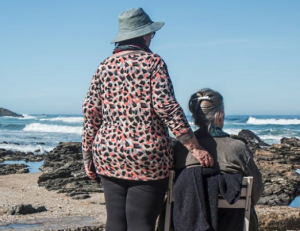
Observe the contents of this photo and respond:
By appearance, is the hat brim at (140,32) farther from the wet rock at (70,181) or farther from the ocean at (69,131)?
the ocean at (69,131)

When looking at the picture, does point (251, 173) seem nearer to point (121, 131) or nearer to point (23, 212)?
point (121, 131)

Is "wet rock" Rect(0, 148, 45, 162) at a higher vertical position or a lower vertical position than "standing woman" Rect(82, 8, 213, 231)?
lower

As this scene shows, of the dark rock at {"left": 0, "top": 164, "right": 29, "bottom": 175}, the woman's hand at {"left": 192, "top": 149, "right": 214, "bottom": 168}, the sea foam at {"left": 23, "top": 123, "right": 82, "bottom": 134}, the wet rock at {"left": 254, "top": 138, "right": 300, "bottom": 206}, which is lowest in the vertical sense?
the sea foam at {"left": 23, "top": 123, "right": 82, "bottom": 134}

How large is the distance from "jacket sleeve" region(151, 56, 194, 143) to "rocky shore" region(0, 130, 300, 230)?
1172 mm

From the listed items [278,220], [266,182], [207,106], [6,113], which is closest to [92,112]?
[207,106]

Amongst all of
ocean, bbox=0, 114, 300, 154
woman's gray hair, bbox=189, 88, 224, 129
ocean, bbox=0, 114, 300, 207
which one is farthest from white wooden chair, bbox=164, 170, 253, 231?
ocean, bbox=0, 114, 300, 154

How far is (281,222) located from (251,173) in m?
1.88

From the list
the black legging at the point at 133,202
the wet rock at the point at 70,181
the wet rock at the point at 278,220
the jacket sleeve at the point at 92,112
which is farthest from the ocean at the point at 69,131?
the black legging at the point at 133,202

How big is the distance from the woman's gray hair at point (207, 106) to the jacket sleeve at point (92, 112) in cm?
64

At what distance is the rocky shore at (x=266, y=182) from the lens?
4.96 metres

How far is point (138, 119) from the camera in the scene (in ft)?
9.99

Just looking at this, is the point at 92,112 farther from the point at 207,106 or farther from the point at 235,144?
the point at 235,144

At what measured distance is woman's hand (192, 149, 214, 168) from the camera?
313 cm

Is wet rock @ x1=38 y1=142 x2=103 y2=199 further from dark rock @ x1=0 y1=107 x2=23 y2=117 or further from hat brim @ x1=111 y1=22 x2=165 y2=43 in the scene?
dark rock @ x1=0 y1=107 x2=23 y2=117
